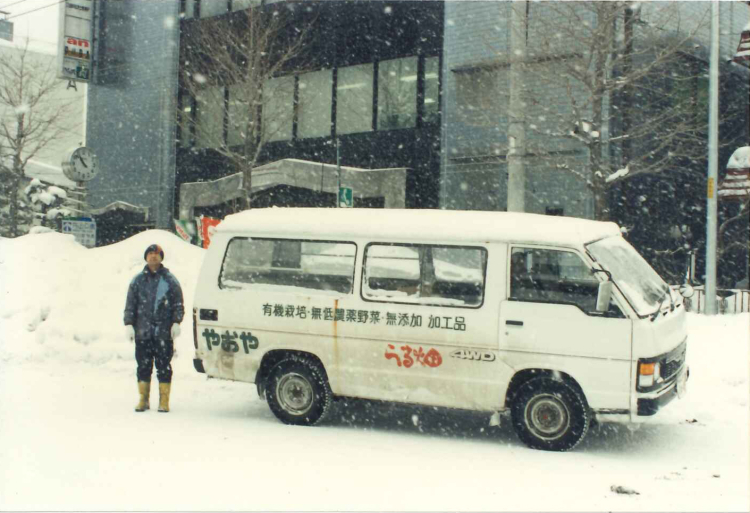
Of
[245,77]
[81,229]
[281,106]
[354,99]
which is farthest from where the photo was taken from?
[281,106]

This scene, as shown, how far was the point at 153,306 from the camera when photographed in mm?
8586

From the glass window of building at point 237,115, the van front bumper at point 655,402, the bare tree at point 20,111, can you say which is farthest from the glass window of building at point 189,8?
the van front bumper at point 655,402

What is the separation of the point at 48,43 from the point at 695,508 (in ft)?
119

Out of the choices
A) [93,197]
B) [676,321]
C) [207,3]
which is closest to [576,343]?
[676,321]

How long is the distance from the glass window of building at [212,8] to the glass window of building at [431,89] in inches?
334

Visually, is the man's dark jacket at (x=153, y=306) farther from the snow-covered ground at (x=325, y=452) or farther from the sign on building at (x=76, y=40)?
the sign on building at (x=76, y=40)

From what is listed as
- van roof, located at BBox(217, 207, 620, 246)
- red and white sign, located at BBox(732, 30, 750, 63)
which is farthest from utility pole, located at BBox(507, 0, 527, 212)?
red and white sign, located at BBox(732, 30, 750, 63)

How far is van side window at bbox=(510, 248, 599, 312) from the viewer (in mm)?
7238

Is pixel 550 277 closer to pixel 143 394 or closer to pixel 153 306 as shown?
pixel 153 306

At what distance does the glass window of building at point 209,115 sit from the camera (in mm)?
27425

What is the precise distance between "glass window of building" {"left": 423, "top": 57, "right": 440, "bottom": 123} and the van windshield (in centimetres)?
1518

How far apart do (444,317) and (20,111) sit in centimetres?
2723

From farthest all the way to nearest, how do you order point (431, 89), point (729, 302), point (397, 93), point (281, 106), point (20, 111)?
point (20, 111) → point (281, 106) → point (397, 93) → point (431, 89) → point (729, 302)

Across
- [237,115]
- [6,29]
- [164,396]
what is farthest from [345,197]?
[6,29]
